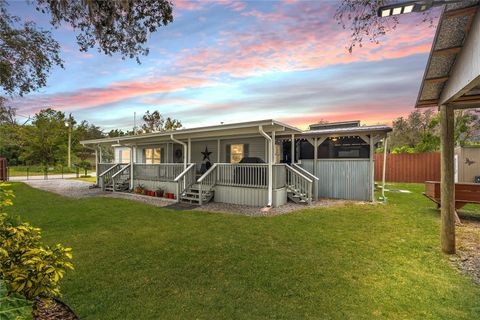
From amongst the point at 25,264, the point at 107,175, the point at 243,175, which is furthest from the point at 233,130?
the point at 107,175

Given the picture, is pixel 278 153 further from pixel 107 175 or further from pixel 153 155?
pixel 107 175

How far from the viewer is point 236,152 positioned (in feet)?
39.8

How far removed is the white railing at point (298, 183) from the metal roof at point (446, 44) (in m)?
5.08

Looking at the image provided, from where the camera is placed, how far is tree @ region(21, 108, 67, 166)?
33.3 metres

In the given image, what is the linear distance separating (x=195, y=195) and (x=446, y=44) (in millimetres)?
8576

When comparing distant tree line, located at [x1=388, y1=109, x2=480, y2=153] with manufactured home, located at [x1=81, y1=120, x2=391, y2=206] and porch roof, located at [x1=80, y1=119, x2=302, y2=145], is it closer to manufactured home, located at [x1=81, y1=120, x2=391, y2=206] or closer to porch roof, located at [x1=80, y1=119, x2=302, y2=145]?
manufactured home, located at [x1=81, y1=120, x2=391, y2=206]

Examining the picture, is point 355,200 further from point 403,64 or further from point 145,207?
point 145,207

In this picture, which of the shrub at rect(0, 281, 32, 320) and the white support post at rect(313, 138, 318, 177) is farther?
the white support post at rect(313, 138, 318, 177)

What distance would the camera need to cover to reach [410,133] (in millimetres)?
28797

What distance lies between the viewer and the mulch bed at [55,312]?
2.26 metres

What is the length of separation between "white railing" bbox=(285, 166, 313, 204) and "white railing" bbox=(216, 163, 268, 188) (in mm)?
1355

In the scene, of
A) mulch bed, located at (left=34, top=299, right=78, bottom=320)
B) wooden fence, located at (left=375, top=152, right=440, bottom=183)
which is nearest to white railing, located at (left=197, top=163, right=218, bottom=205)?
mulch bed, located at (left=34, top=299, right=78, bottom=320)

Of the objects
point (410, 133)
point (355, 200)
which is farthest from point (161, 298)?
point (410, 133)

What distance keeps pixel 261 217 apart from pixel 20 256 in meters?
5.75
